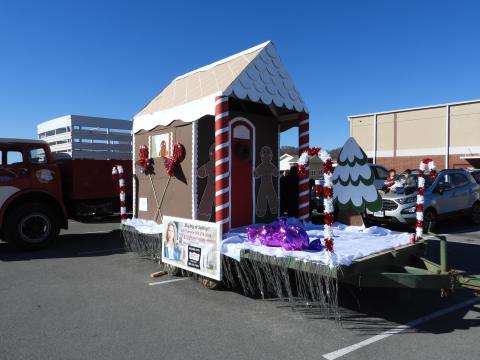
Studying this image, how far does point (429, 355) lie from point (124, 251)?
6.33 m

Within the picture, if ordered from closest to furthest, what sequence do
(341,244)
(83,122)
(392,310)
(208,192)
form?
(392,310) < (341,244) < (208,192) < (83,122)

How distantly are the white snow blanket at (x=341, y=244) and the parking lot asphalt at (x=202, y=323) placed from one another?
687 mm

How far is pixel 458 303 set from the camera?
4.93 meters

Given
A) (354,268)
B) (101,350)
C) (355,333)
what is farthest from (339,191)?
(101,350)

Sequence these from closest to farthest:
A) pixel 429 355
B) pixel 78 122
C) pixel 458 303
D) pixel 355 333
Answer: pixel 429 355, pixel 355 333, pixel 458 303, pixel 78 122

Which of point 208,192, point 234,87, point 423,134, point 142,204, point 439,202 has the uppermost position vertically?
point 423,134

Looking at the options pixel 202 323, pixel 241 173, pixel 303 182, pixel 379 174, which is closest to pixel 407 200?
pixel 379 174

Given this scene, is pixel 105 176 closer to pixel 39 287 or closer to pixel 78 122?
pixel 78 122

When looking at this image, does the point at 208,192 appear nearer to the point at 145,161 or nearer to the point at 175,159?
the point at 175,159

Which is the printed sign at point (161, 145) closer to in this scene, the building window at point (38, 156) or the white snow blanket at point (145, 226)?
the white snow blanket at point (145, 226)

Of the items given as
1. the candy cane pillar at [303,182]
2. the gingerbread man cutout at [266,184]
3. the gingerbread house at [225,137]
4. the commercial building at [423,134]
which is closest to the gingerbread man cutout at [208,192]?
the gingerbread house at [225,137]

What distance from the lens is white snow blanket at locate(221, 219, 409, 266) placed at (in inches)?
166

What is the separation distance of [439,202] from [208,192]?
7.08 m

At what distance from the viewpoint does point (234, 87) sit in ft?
19.0
